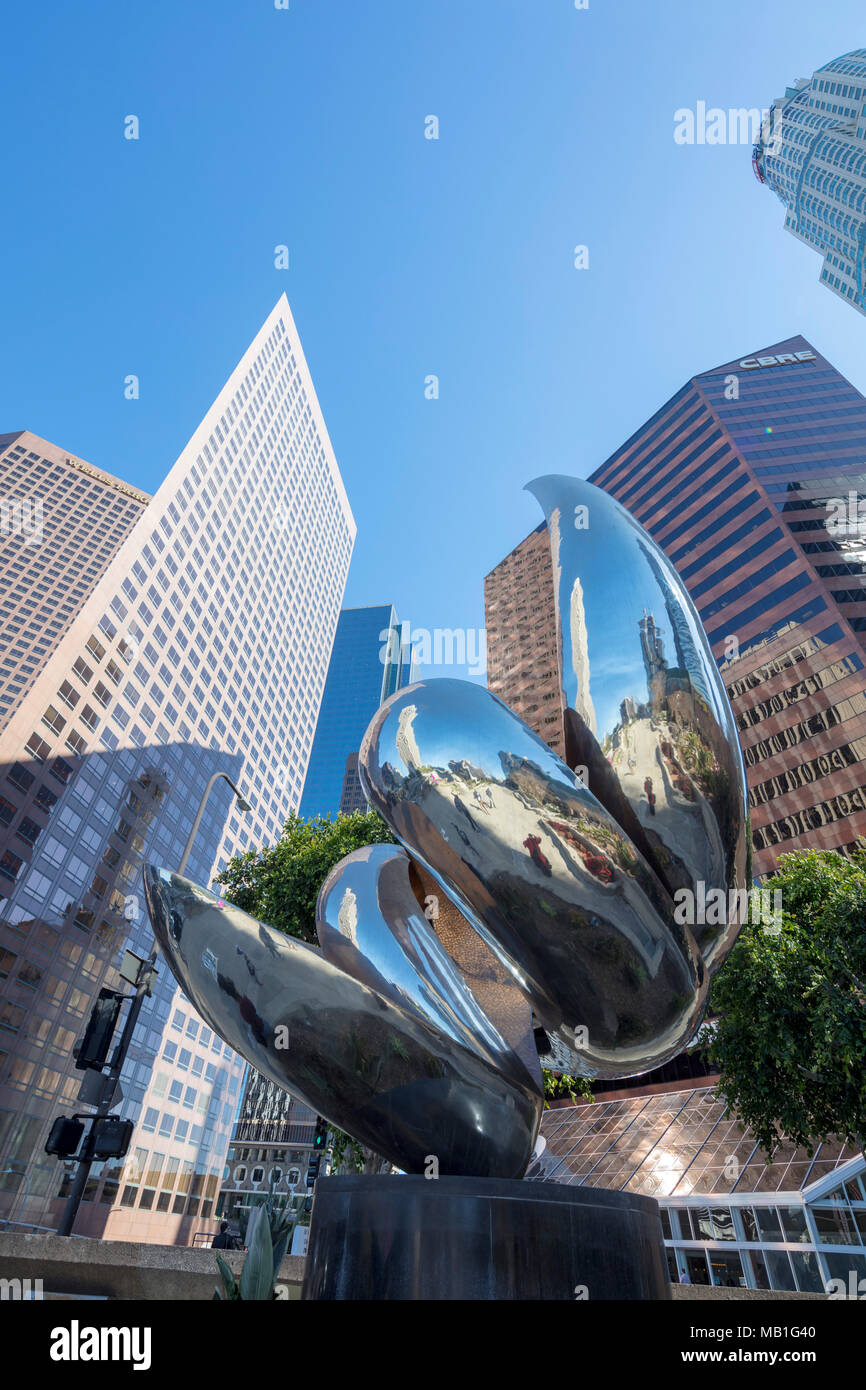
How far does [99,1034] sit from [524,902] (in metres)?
6.78

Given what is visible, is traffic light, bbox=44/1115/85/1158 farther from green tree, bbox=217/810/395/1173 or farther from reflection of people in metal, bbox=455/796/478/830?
green tree, bbox=217/810/395/1173

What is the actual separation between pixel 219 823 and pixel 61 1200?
29157 millimetres

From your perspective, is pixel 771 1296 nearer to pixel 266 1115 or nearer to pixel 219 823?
pixel 219 823

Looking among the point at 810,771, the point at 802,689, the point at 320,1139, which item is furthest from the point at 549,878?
the point at 802,689

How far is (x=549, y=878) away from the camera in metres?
3.61

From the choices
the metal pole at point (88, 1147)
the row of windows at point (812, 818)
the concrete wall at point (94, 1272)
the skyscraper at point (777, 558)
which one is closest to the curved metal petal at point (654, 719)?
the metal pole at point (88, 1147)

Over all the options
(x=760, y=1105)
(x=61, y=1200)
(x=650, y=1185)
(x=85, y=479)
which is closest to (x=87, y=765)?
(x=61, y=1200)

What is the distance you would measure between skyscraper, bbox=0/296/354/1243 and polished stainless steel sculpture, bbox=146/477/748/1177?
4853 centimetres

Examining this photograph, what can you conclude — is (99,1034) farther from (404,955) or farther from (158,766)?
(158,766)

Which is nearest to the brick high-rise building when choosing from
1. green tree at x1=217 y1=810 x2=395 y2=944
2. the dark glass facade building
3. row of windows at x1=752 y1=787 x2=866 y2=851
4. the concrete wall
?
the dark glass facade building

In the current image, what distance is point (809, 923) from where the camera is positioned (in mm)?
15609

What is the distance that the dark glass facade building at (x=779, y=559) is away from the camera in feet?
153

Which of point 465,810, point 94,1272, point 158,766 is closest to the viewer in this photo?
point 465,810

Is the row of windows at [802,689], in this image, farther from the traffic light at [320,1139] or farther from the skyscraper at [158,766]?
the skyscraper at [158,766]
